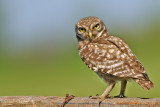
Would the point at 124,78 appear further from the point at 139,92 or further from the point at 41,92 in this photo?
the point at 41,92

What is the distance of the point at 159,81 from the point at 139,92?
4.06 ft

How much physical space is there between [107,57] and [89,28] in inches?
28.2

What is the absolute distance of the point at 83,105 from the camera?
20.4 ft

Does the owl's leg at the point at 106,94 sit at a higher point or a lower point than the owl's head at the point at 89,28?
lower

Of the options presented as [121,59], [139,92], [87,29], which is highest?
[87,29]

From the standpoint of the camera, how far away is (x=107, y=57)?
7371mm

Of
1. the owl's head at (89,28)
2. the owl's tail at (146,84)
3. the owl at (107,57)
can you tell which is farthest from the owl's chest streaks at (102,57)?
the owl's tail at (146,84)

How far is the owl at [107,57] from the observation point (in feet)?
23.1

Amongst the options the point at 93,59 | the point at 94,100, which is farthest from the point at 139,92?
the point at 94,100

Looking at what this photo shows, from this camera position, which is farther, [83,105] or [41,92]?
[41,92]

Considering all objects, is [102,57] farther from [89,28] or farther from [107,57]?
[89,28]

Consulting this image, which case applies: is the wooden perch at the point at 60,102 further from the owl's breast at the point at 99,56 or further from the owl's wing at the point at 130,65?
the owl's breast at the point at 99,56

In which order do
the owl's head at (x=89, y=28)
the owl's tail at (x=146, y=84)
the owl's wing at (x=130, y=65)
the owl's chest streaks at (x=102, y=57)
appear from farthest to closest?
1. the owl's head at (x=89, y=28)
2. the owl's chest streaks at (x=102, y=57)
3. the owl's wing at (x=130, y=65)
4. the owl's tail at (x=146, y=84)

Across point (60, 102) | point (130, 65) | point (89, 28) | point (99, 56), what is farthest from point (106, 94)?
point (89, 28)
